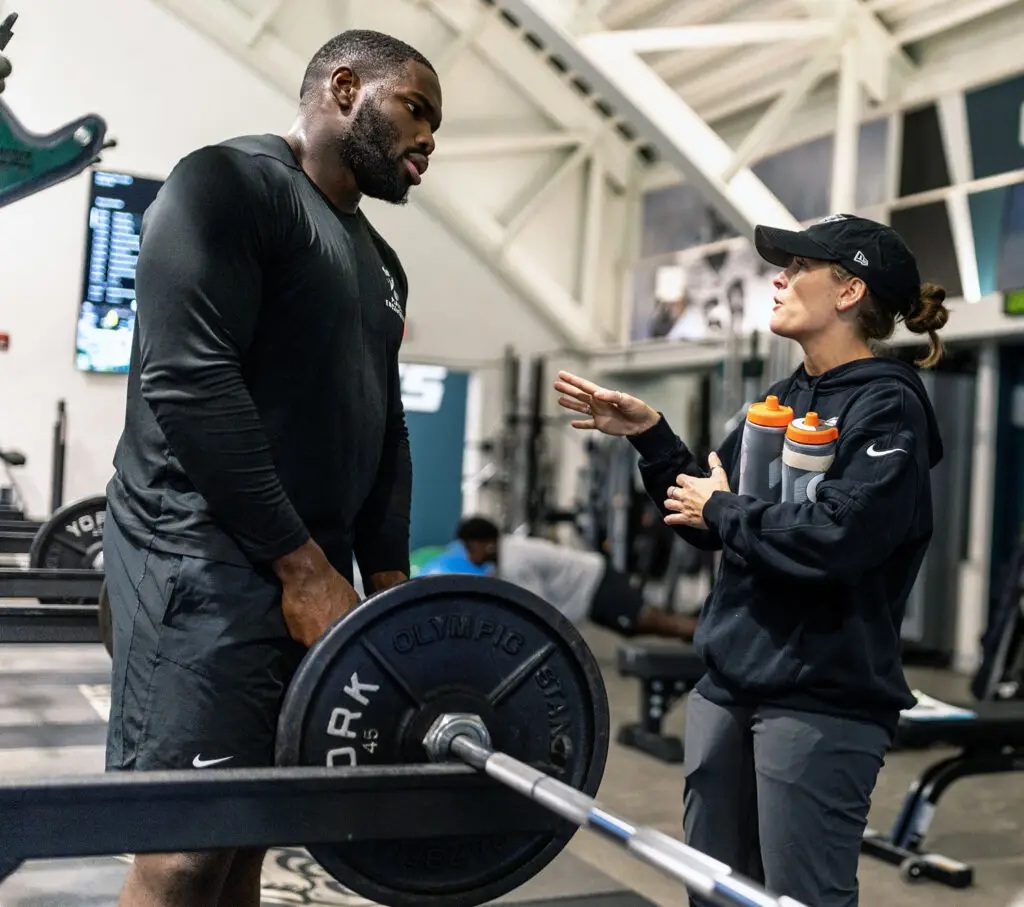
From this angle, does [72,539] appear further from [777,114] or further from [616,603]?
[777,114]

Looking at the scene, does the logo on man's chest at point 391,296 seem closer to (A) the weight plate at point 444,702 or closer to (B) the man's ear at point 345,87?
(B) the man's ear at point 345,87

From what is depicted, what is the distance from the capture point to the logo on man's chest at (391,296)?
5.14 feet

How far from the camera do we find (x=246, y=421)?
50.8 inches

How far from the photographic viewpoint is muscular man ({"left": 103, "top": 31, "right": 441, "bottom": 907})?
1.29 metres

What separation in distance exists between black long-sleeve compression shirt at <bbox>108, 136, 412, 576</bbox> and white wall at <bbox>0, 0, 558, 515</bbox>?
218 mm

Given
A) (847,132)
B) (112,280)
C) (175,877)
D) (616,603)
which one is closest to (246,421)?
(175,877)

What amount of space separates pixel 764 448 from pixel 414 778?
27.9 inches

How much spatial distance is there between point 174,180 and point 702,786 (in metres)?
1.05

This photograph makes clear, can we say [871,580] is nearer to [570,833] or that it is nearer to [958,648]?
[570,833]

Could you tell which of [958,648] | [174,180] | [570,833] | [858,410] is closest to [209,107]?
[174,180]

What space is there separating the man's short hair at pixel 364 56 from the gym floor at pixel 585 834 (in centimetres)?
133

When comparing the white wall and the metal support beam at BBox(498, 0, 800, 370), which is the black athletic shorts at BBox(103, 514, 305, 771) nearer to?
the white wall

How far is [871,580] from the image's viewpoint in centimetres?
154

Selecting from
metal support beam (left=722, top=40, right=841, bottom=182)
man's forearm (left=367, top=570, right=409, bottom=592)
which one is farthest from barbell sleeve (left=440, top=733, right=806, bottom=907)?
metal support beam (left=722, top=40, right=841, bottom=182)
